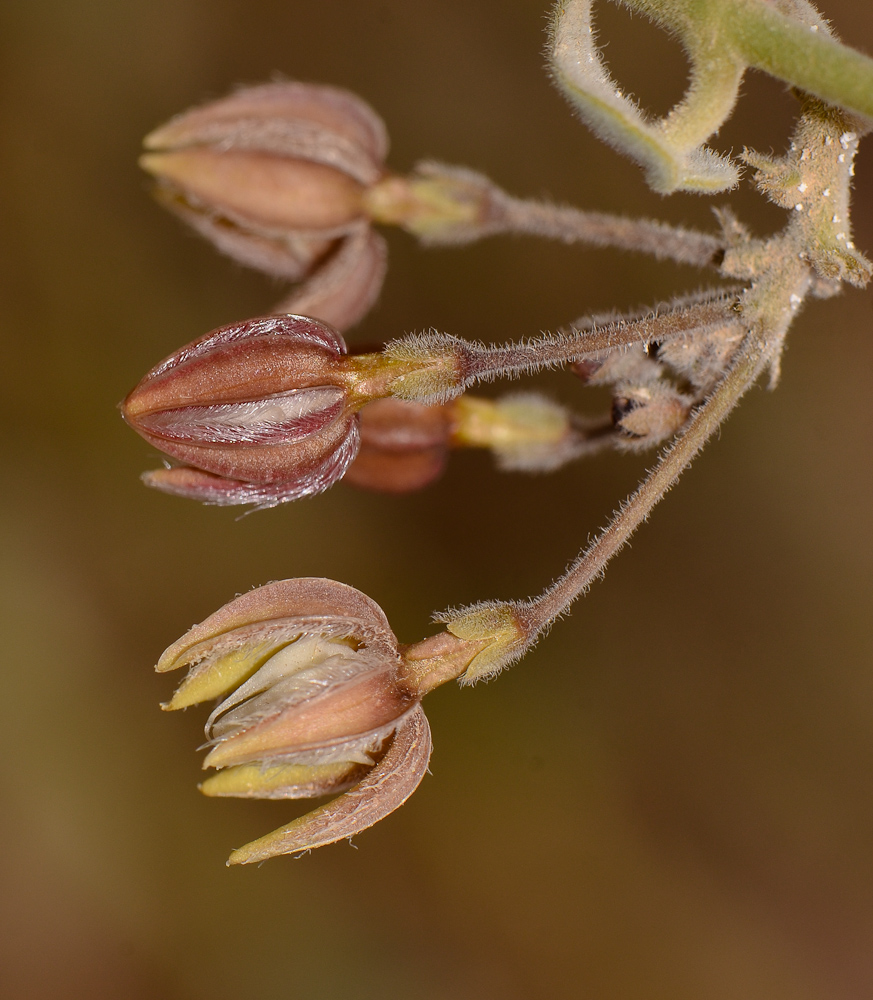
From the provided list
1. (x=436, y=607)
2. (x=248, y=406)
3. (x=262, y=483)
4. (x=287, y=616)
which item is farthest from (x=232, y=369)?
(x=436, y=607)

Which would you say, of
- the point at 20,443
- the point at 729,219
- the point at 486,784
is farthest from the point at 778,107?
the point at 20,443

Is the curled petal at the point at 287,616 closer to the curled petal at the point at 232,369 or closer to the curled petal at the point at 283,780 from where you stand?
the curled petal at the point at 283,780

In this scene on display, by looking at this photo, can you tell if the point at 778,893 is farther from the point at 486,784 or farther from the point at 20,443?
the point at 20,443

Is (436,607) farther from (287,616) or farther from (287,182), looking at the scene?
(287,616)

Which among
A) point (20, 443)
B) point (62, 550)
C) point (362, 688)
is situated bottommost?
point (362, 688)

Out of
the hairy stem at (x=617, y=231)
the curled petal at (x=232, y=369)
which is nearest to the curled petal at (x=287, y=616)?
the curled petal at (x=232, y=369)

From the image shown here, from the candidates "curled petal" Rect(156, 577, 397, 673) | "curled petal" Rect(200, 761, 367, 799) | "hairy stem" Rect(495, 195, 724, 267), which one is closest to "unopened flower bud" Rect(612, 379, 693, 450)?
"hairy stem" Rect(495, 195, 724, 267)
